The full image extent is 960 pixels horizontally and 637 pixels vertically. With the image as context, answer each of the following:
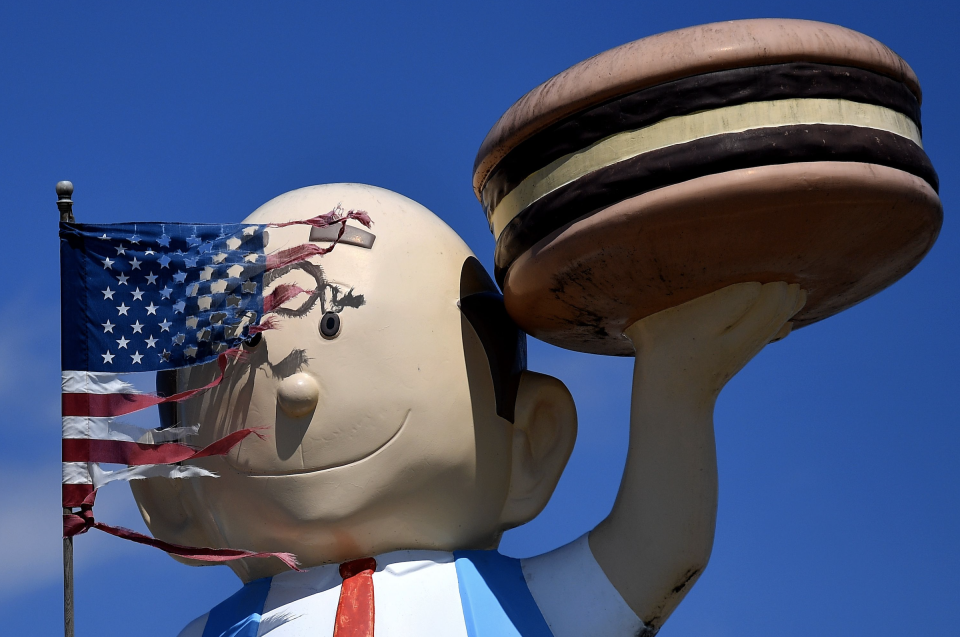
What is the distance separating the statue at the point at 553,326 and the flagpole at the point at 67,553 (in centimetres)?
62

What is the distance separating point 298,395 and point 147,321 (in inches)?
22.9

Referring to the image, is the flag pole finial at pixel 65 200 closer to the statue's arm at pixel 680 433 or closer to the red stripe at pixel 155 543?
the red stripe at pixel 155 543

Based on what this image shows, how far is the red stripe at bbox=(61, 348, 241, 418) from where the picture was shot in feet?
13.6

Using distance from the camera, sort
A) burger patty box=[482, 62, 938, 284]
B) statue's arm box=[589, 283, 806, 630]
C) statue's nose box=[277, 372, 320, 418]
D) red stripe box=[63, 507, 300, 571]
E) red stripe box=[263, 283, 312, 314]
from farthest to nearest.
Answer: red stripe box=[263, 283, 312, 314], statue's nose box=[277, 372, 320, 418], statue's arm box=[589, 283, 806, 630], red stripe box=[63, 507, 300, 571], burger patty box=[482, 62, 938, 284]

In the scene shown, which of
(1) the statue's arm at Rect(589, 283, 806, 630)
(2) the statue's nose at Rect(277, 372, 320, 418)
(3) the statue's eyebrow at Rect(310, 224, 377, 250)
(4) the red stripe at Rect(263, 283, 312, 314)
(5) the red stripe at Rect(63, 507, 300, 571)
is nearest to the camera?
(5) the red stripe at Rect(63, 507, 300, 571)

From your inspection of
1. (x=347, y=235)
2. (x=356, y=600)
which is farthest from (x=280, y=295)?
(x=356, y=600)

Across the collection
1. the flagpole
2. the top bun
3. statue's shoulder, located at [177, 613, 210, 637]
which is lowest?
statue's shoulder, located at [177, 613, 210, 637]

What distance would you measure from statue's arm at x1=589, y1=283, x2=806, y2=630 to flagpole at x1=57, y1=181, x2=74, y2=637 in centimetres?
172

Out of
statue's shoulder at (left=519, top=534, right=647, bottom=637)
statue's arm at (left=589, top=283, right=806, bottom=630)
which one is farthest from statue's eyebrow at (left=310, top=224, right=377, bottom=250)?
statue's shoulder at (left=519, top=534, right=647, bottom=637)

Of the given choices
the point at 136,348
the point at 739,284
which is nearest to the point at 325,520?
the point at 136,348

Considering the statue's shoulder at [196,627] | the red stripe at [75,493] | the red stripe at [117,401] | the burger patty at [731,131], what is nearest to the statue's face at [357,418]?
the red stripe at [117,401]

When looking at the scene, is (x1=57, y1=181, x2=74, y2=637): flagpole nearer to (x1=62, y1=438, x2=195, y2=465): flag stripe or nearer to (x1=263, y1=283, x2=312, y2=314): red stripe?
(x1=62, y1=438, x2=195, y2=465): flag stripe

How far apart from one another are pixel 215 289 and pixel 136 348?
328mm

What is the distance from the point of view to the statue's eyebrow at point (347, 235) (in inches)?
176
